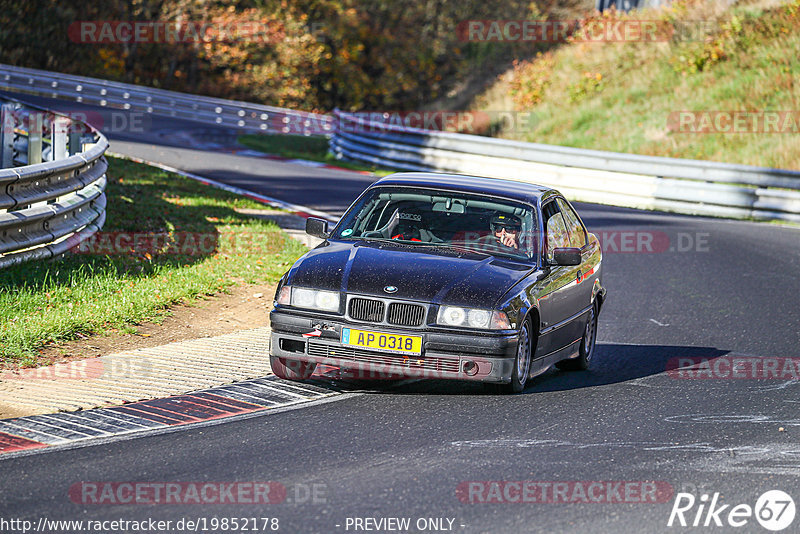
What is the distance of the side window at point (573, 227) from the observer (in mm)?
9867

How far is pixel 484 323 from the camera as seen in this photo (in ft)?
25.4

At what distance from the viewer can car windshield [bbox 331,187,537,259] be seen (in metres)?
8.83

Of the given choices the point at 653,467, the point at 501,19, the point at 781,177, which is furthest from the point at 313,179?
the point at 501,19

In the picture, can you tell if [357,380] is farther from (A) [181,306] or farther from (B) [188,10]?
(B) [188,10]

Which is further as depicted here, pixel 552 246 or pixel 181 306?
pixel 181 306

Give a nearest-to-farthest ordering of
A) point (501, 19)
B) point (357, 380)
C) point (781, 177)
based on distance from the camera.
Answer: point (357, 380) → point (781, 177) → point (501, 19)

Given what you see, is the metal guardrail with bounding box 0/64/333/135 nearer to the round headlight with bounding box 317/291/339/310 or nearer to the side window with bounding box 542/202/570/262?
the side window with bounding box 542/202/570/262

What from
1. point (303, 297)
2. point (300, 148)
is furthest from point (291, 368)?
point (300, 148)

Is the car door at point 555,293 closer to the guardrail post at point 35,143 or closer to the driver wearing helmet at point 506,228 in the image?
the driver wearing helmet at point 506,228

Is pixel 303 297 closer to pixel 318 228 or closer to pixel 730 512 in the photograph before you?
pixel 318 228

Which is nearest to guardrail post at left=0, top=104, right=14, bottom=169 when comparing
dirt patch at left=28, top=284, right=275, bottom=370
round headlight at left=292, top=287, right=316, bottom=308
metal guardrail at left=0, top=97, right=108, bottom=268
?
metal guardrail at left=0, top=97, right=108, bottom=268

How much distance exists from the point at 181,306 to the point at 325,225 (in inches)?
95.3

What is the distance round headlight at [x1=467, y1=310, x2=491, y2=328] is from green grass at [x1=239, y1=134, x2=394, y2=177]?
18.7m

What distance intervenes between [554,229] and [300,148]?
2385cm
